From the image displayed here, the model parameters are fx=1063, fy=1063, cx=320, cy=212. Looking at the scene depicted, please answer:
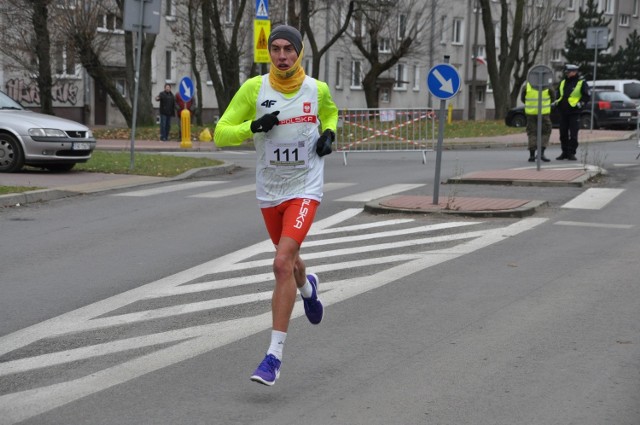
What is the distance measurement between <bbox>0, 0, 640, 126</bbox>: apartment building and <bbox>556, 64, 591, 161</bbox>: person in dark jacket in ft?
59.1

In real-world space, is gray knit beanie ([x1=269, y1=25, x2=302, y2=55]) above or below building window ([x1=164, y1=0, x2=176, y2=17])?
below

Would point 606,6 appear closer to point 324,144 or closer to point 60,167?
point 60,167

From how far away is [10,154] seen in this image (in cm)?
1773

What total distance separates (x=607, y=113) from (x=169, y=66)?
25.4m

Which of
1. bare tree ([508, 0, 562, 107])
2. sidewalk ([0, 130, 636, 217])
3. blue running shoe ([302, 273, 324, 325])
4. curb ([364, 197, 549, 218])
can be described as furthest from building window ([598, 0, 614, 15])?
blue running shoe ([302, 273, 324, 325])

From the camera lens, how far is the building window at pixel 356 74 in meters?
64.4

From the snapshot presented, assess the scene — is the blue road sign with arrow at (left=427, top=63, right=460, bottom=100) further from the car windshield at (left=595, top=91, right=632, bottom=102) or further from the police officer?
the car windshield at (left=595, top=91, right=632, bottom=102)

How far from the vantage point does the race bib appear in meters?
5.99

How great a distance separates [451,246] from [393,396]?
17.5 ft

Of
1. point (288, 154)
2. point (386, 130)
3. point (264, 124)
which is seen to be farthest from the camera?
point (386, 130)

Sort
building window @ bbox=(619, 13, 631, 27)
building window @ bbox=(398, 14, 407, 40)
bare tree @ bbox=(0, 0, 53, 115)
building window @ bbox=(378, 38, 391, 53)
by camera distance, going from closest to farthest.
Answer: bare tree @ bbox=(0, 0, 53, 115)
building window @ bbox=(398, 14, 407, 40)
building window @ bbox=(378, 38, 391, 53)
building window @ bbox=(619, 13, 631, 27)

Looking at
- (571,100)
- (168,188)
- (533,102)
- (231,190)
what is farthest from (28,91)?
(231,190)

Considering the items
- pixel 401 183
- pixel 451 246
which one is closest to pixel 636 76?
pixel 401 183

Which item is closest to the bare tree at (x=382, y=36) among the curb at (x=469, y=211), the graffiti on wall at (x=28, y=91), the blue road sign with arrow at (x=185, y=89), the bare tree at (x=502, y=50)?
the bare tree at (x=502, y=50)
